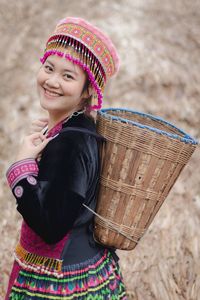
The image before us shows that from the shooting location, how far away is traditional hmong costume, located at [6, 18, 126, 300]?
1.67 metres

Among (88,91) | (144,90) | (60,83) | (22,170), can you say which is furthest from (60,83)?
(144,90)

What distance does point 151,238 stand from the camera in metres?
4.25

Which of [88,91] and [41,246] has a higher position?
[88,91]

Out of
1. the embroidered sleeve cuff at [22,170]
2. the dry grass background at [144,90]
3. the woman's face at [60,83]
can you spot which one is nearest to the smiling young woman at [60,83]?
the woman's face at [60,83]

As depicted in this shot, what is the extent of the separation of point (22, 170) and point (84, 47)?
0.56 meters

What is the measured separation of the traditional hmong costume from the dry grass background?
1876 millimetres

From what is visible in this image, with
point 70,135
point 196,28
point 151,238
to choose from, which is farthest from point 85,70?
point 196,28

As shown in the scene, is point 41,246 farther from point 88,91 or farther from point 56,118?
point 88,91

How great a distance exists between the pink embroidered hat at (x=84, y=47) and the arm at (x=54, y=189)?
345 millimetres

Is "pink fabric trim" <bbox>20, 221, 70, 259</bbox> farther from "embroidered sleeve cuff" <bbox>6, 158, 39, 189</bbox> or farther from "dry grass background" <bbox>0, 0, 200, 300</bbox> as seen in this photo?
"dry grass background" <bbox>0, 0, 200, 300</bbox>

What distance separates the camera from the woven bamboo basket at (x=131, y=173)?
69.7 inches

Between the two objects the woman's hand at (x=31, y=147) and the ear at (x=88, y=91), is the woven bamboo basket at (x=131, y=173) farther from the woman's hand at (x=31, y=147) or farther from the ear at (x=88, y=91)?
the woman's hand at (x=31, y=147)

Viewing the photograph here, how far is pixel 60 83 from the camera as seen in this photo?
1849 mm

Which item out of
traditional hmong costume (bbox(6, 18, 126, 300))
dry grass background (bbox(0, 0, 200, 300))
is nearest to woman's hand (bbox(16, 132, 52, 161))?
traditional hmong costume (bbox(6, 18, 126, 300))
